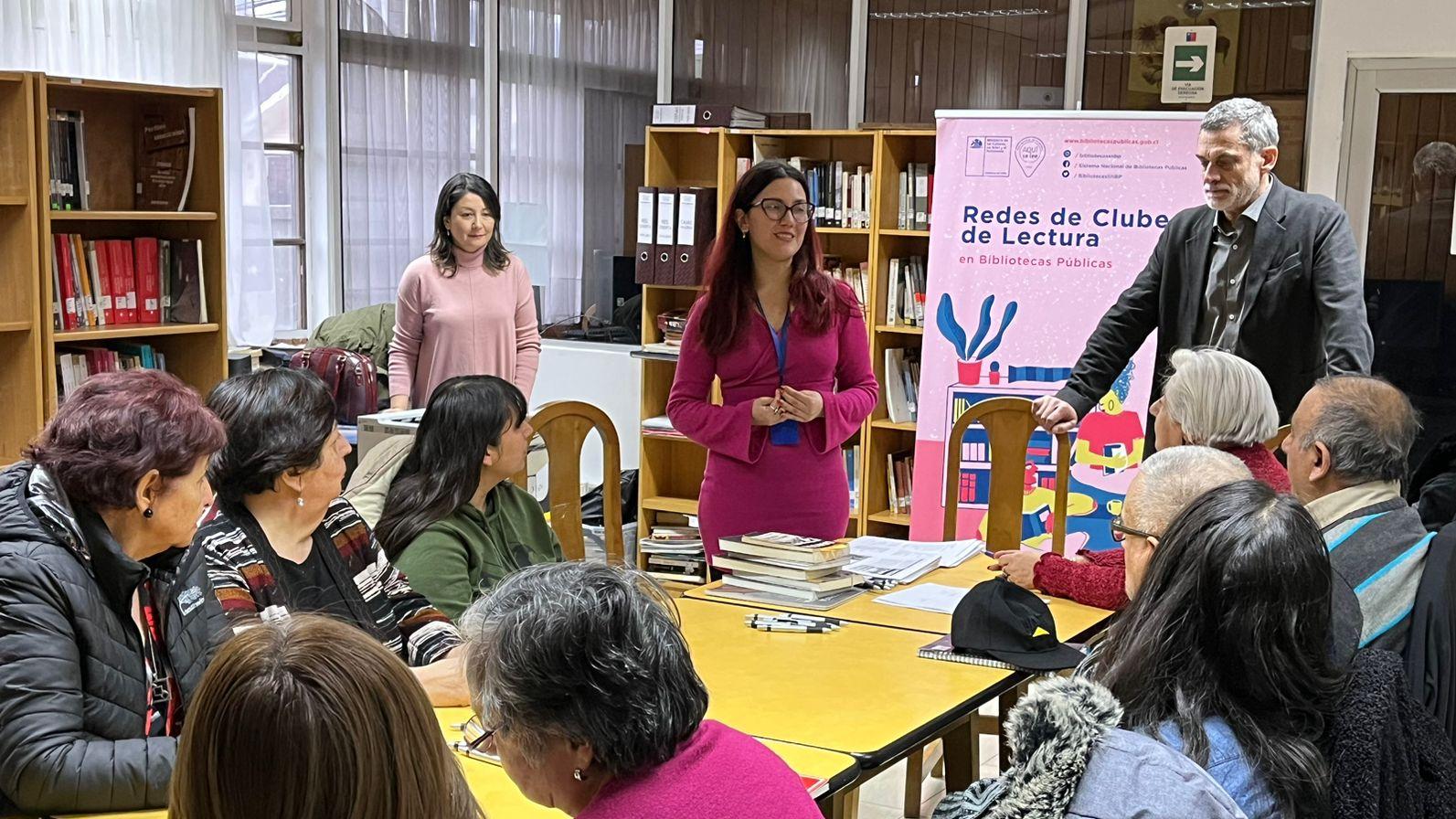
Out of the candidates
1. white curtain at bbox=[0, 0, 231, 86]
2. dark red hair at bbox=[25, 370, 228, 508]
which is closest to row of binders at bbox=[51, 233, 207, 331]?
white curtain at bbox=[0, 0, 231, 86]

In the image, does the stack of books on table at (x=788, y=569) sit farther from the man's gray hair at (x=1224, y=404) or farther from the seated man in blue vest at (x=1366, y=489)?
the seated man in blue vest at (x=1366, y=489)

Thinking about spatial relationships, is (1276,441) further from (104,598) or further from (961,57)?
(961,57)

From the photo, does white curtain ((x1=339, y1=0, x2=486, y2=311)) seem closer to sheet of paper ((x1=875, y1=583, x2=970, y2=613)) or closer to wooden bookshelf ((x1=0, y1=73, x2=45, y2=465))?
wooden bookshelf ((x1=0, y1=73, x2=45, y2=465))

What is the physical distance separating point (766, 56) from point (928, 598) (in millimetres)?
4322

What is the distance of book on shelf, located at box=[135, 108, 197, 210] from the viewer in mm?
5211

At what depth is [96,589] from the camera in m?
1.92

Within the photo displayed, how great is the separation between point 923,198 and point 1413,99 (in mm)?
1884

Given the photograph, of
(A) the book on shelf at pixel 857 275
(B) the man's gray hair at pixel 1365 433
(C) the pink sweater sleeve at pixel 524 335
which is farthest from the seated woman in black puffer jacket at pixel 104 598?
(A) the book on shelf at pixel 857 275

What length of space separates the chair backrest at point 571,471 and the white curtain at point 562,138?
3.73m

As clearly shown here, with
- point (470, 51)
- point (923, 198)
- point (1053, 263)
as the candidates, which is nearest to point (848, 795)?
point (1053, 263)

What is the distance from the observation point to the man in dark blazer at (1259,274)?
3.61 metres

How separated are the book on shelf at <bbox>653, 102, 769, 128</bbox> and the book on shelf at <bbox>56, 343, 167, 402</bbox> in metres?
2.36

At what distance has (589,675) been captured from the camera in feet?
4.81

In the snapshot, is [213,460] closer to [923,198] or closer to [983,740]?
[983,740]
